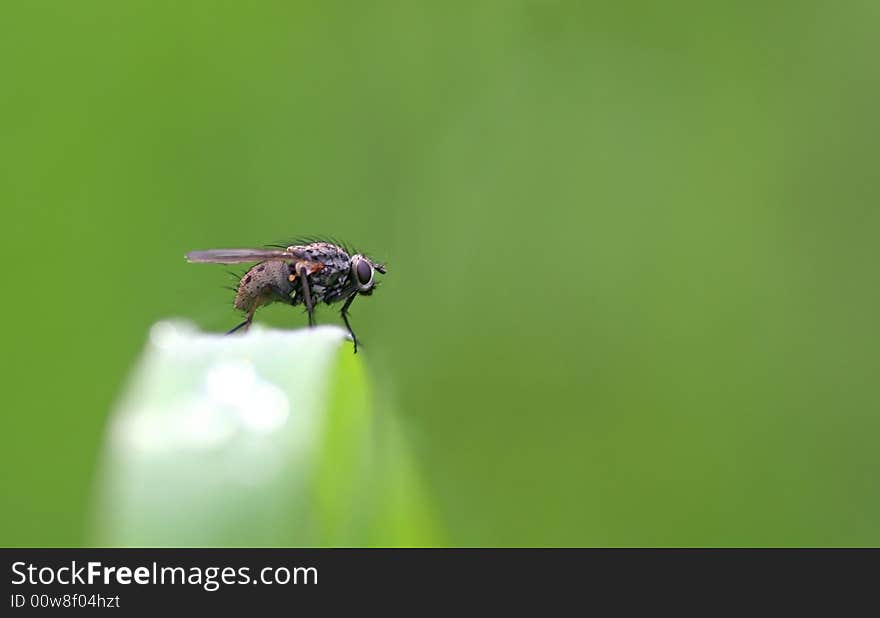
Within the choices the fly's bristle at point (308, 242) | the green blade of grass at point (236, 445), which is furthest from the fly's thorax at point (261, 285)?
the green blade of grass at point (236, 445)

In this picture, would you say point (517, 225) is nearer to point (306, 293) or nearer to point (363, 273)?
point (363, 273)

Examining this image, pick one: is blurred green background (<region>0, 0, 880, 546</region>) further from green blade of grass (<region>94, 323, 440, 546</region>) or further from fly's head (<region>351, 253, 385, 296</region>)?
green blade of grass (<region>94, 323, 440, 546</region>)

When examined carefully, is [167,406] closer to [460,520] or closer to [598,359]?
[460,520]

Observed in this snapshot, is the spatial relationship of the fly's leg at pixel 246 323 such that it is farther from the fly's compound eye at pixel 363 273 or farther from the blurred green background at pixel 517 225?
the fly's compound eye at pixel 363 273

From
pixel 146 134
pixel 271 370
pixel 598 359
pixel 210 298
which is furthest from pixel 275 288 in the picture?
pixel 271 370

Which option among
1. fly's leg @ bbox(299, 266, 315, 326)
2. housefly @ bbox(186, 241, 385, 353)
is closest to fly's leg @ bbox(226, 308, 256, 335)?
housefly @ bbox(186, 241, 385, 353)
